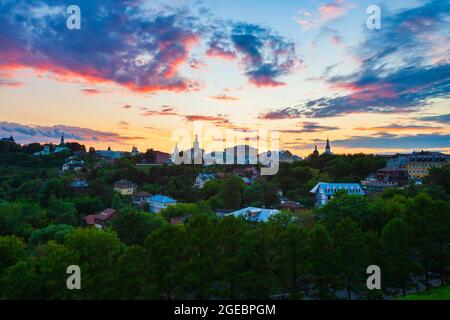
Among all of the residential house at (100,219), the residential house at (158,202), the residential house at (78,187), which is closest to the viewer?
the residential house at (100,219)

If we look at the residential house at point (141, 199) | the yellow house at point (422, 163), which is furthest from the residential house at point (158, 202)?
the yellow house at point (422, 163)

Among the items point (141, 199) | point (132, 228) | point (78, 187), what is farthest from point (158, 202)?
point (132, 228)

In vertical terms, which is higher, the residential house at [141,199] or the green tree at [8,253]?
the residential house at [141,199]

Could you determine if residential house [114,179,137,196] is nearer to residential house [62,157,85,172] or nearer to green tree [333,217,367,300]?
residential house [62,157,85,172]

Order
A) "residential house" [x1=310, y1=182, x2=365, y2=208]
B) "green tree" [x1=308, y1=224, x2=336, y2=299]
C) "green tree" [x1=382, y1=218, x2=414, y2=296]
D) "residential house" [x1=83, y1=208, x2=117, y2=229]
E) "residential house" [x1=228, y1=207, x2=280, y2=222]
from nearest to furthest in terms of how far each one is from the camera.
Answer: "green tree" [x1=308, y1=224, x2=336, y2=299], "green tree" [x1=382, y1=218, x2=414, y2=296], "residential house" [x1=228, y1=207, x2=280, y2=222], "residential house" [x1=83, y1=208, x2=117, y2=229], "residential house" [x1=310, y1=182, x2=365, y2=208]

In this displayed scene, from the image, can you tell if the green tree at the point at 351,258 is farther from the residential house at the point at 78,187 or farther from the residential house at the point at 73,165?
the residential house at the point at 73,165

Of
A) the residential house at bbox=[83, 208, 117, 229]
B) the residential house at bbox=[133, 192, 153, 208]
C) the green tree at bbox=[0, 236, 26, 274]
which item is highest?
the residential house at bbox=[133, 192, 153, 208]

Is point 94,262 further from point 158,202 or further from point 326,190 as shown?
point 326,190

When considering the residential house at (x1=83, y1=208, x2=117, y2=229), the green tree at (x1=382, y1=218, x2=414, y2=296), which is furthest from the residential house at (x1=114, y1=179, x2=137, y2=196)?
the green tree at (x1=382, y1=218, x2=414, y2=296)
